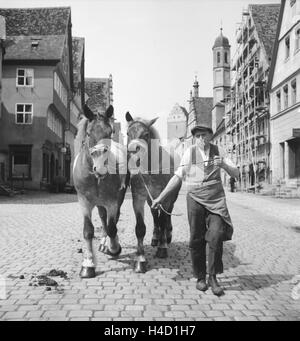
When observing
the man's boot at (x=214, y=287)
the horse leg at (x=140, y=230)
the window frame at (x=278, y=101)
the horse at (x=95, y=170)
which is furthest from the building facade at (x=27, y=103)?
the man's boot at (x=214, y=287)

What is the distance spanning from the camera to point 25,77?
102 feet

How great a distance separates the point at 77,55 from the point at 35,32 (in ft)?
41.4

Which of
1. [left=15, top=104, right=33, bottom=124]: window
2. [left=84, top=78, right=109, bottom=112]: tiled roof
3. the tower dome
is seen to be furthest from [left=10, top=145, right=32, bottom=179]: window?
the tower dome

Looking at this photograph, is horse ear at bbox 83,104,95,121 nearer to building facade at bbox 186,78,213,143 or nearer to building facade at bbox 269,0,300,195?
building facade at bbox 269,0,300,195

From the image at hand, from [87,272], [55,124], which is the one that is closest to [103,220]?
[87,272]

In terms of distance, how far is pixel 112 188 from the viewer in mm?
6137

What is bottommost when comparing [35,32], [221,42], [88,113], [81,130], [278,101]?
[81,130]

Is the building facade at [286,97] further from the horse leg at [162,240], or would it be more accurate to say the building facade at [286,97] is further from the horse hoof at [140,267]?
the horse hoof at [140,267]

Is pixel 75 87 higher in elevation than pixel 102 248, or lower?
higher

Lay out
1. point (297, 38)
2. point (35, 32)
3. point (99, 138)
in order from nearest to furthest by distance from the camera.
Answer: point (99, 138) < point (297, 38) < point (35, 32)

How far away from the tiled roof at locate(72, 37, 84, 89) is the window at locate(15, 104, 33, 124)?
46.2ft

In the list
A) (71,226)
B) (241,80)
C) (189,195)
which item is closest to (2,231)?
(71,226)

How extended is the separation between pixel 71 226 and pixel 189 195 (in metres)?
6.58

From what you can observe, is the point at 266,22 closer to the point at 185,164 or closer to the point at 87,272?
the point at 185,164
